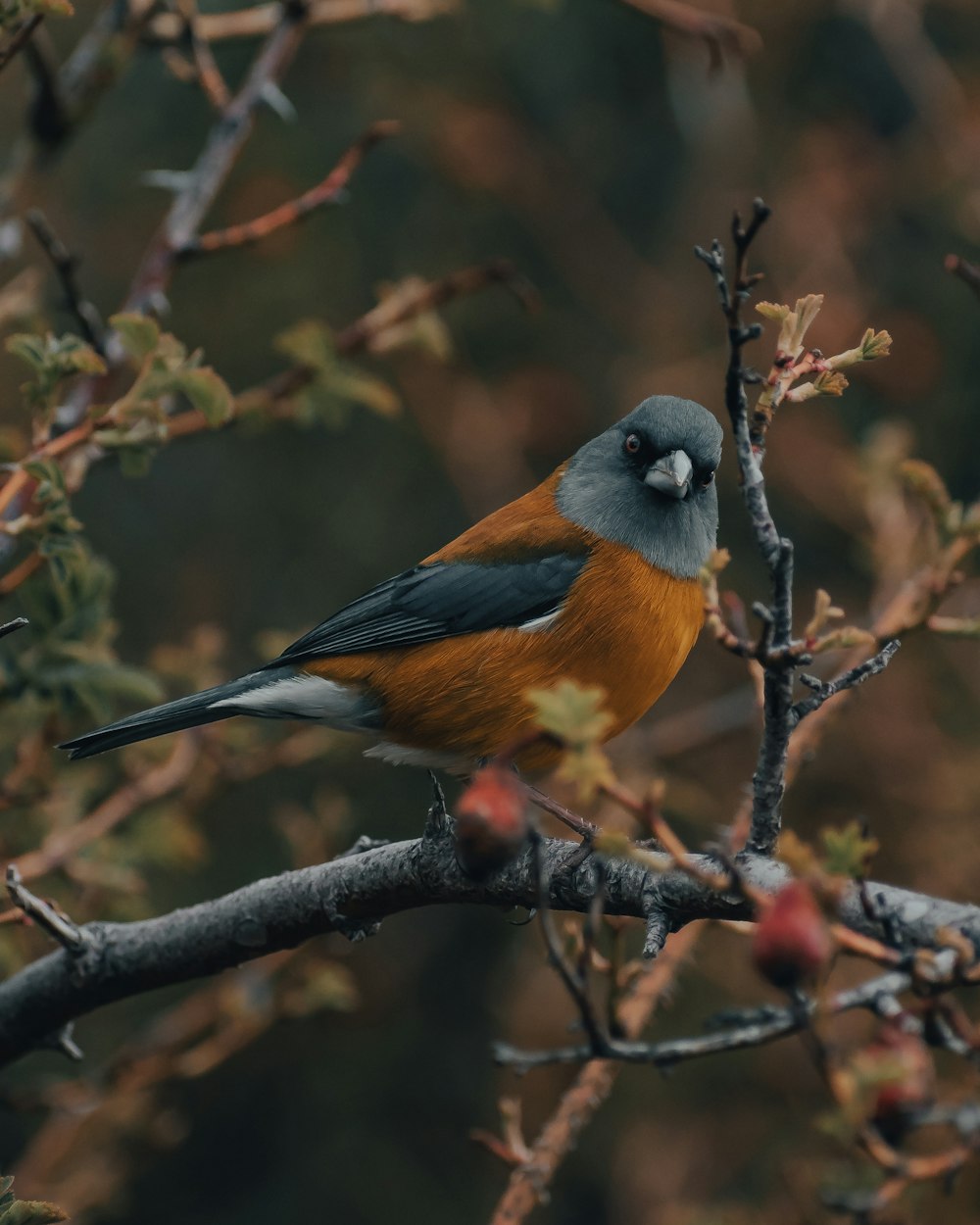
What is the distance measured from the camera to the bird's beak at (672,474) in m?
3.79

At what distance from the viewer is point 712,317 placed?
6.70 meters

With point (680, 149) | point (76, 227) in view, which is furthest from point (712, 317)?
point (76, 227)

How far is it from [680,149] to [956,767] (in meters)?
4.00

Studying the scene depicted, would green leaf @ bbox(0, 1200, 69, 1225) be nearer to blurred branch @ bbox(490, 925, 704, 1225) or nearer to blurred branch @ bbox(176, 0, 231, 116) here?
blurred branch @ bbox(490, 925, 704, 1225)

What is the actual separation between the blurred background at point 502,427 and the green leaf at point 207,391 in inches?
111

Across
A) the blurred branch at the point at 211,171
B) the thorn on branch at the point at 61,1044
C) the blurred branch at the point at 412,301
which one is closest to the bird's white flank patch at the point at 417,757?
the blurred branch at the point at 412,301

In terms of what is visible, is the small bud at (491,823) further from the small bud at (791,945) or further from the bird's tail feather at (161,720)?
the bird's tail feather at (161,720)

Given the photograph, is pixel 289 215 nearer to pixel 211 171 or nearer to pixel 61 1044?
pixel 211 171

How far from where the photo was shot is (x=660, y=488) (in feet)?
12.7

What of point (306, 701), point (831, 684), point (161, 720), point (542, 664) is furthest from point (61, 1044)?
point (831, 684)

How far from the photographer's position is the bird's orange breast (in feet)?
11.6

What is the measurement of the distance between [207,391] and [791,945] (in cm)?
169

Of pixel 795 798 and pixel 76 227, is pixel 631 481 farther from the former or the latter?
pixel 76 227

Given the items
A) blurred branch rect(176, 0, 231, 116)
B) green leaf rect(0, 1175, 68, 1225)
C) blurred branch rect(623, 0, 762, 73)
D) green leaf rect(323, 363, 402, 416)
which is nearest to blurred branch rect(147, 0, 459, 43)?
blurred branch rect(176, 0, 231, 116)
